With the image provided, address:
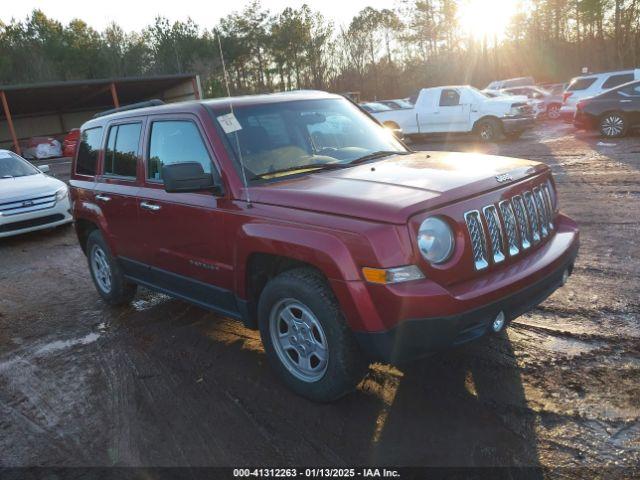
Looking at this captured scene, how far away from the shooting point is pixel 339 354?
10.3ft

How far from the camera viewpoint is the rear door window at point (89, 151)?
5396 millimetres

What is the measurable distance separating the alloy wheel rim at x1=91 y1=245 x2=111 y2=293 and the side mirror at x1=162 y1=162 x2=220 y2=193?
2401 mm

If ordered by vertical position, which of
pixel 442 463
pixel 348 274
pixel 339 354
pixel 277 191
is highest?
pixel 277 191

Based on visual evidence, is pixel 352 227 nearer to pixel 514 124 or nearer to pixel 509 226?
pixel 509 226

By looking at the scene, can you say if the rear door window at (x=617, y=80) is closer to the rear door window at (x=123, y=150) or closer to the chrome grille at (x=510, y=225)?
the chrome grille at (x=510, y=225)

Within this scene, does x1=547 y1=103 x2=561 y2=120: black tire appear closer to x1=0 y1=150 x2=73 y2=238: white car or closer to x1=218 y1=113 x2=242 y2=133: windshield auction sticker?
x1=0 y1=150 x2=73 y2=238: white car

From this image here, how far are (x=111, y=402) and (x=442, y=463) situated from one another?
2.31 metres

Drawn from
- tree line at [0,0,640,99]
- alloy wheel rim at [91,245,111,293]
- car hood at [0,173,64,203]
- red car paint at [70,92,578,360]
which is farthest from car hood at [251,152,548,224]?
tree line at [0,0,640,99]

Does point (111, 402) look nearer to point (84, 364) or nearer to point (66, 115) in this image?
point (84, 364)

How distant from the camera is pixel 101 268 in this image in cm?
580

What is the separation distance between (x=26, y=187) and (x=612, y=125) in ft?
46.6

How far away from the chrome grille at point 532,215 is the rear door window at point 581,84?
57.4 feet

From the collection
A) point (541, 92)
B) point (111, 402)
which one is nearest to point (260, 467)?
point (111, 402)

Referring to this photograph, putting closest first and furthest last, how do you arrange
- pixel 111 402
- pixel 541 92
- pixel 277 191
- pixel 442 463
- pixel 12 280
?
pixel 442 463, pixel 277 191, pixel 111 402, pixel 12 280, pixel 541 92
